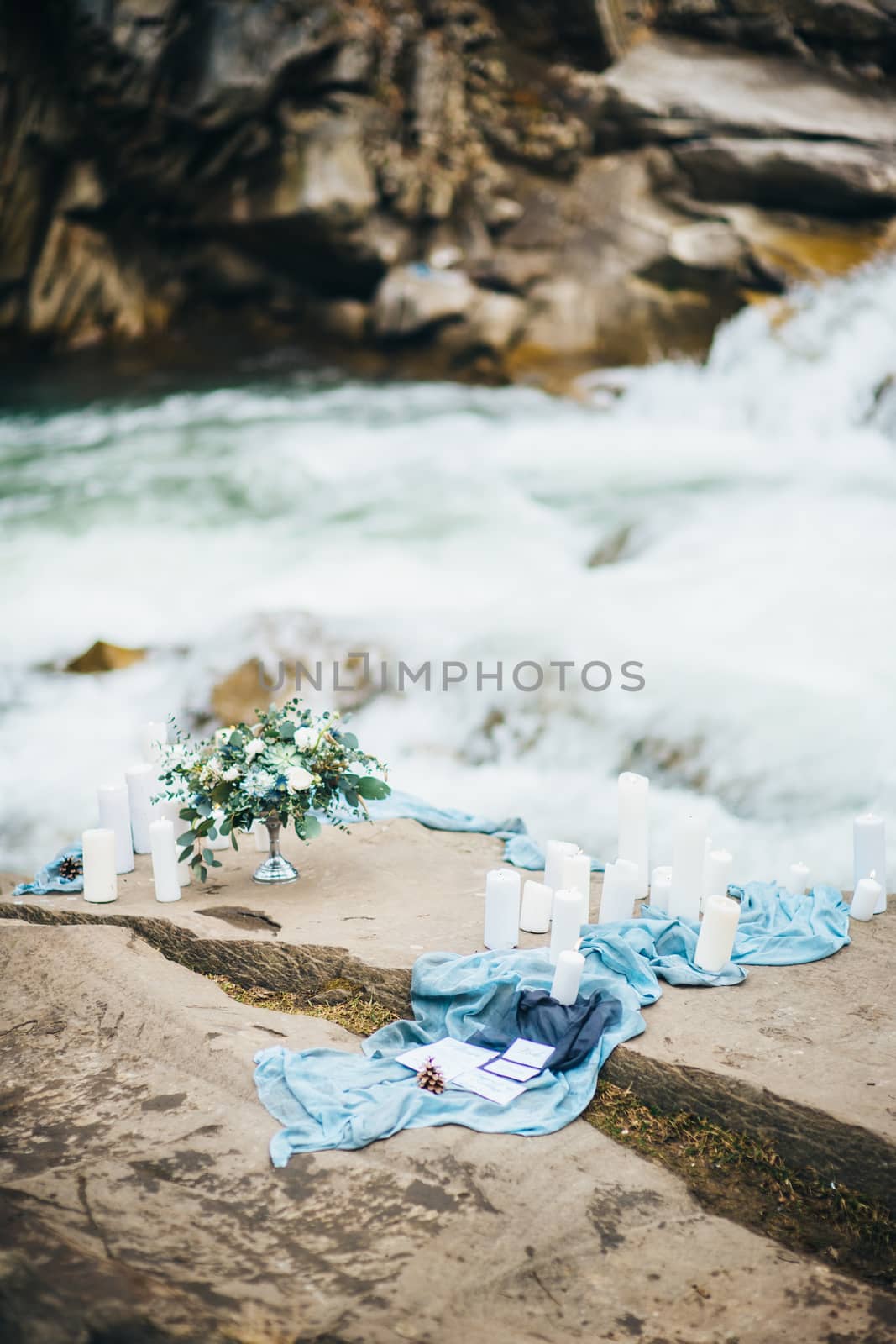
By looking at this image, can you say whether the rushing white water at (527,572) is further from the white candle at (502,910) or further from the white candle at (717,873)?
the white candle at (502,910)

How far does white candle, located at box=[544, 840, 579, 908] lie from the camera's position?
191 inches

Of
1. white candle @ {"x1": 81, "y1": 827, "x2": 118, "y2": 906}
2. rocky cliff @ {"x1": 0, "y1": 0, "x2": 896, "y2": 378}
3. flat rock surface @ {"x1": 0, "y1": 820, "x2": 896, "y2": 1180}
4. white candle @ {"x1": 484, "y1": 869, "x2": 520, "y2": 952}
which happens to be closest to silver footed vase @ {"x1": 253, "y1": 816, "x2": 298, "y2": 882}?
flat rock surface @ {"x1": 0, "y1": 820, "x2": 896, "y2": 1180}

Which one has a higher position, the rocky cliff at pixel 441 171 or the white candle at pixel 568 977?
the rocky cliff at pixel 441 171

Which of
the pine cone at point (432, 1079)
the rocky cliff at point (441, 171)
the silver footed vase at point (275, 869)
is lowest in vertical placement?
the silver footed vase at point (275, 869)

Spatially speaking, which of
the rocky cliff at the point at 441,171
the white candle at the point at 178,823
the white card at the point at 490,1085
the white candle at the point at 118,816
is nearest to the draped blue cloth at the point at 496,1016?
the white card at the point at 490,1085

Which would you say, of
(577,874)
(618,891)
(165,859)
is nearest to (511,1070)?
(577,874)

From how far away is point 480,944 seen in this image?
467 centimetres

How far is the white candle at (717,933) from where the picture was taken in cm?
424

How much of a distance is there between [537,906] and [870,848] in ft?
5.05

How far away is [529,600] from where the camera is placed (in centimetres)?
916

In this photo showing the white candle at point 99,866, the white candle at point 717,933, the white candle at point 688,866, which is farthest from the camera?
the white candle at point 99,866

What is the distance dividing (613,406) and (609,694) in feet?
24.8

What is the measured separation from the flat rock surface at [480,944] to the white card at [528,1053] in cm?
27

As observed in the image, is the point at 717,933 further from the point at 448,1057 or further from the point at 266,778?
the point at 266,778
